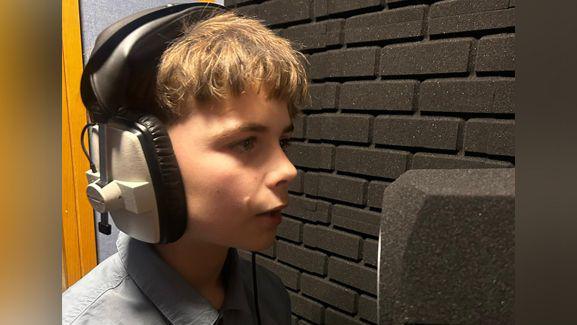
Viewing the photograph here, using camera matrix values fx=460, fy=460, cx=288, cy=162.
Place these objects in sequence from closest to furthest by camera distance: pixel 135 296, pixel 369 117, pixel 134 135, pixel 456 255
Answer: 1. pixel 456 255
2. pixel 134 135
3. pixel 135 296
4. pixel 369 117

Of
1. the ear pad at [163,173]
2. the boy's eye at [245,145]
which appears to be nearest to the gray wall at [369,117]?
the boy's eye at [245,145]

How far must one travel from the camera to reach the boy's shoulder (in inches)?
28.2

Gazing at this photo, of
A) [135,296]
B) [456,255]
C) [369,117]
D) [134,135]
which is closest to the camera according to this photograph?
[456,255]

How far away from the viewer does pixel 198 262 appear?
0.81 metres

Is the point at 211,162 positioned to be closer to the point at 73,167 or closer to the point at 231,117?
the point at 231,117

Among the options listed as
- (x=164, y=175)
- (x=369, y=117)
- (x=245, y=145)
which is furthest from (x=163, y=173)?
(x=369, y=117)

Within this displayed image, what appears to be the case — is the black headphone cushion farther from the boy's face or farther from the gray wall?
the gray wall

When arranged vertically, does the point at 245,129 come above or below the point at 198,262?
above

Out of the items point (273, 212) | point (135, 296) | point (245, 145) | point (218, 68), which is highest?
point (218, 68)

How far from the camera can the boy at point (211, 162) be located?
0.68m

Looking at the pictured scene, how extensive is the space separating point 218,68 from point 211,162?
140 millimetres

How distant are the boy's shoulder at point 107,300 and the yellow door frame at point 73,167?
0.07m

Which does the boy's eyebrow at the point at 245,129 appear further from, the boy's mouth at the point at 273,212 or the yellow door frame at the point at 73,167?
the yellow door frame at the point at 73,167

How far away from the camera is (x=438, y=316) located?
0.26 metres
